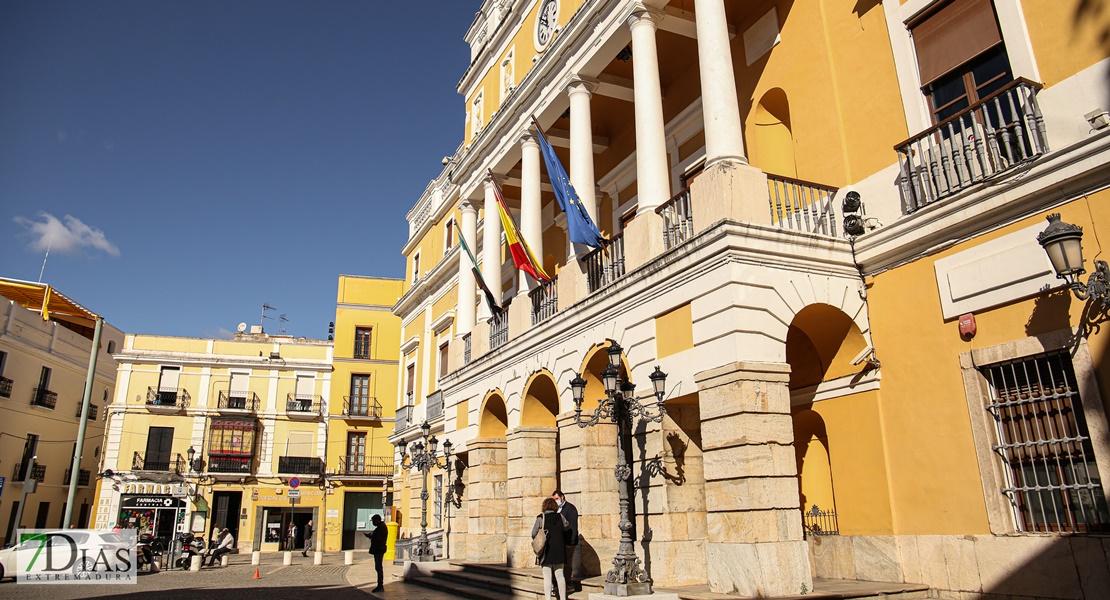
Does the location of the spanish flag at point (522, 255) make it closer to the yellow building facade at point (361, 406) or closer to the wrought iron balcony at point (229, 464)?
the yellow building facade at point (361, 406)

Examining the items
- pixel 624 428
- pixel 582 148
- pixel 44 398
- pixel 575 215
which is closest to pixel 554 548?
pixel 624 428

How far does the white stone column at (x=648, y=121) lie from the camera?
10336 millimetres

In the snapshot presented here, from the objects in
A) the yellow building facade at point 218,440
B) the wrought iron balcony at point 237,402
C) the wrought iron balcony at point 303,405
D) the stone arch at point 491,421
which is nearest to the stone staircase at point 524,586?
the stone arch at point 491,421

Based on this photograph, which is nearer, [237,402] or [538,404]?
[538,404]

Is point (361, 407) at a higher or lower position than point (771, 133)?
higher

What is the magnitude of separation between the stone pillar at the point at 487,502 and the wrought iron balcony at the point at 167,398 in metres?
24.4

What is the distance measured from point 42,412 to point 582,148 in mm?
27302

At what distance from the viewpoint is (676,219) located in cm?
980

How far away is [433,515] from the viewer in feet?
69.4

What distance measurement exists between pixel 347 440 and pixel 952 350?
31.3 meters

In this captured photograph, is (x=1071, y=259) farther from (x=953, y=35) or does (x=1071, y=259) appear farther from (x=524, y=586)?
(x=524, y=586)

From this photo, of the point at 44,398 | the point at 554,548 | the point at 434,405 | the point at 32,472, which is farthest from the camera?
the point at 44,398

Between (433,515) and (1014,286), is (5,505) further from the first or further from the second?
(1014,286)

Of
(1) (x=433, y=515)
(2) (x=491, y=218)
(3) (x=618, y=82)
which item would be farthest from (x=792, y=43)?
(1) (x=433, y=515)
